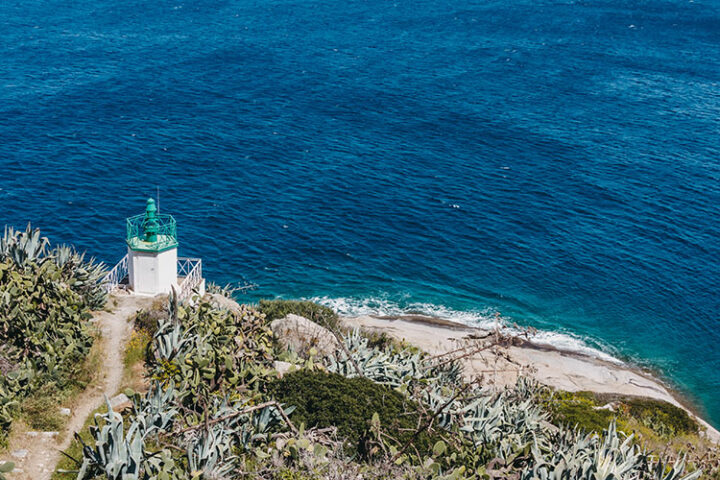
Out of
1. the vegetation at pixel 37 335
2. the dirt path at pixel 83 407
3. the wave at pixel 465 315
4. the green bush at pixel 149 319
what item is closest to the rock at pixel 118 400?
the dirt path at pixel 83 407

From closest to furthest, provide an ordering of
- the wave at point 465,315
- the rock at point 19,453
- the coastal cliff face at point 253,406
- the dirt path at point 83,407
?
the coastal cliff face at point 253,406
the dirt path at point 83,407
the rock at point 19,453
the wave at point 465,315

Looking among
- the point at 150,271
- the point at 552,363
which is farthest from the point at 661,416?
the point at 150,271

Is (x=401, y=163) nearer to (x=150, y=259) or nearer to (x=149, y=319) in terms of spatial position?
(x=150, y=259)

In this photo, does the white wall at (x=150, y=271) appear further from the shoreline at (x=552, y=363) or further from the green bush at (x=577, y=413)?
the green bush at (x=577, y=413)

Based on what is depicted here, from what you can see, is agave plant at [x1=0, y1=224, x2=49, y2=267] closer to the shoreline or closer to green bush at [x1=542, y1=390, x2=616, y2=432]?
green bush at [x1=542, y1=390, x2=616, y2=432]

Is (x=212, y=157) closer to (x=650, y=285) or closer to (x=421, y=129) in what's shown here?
(x=421, y=129)

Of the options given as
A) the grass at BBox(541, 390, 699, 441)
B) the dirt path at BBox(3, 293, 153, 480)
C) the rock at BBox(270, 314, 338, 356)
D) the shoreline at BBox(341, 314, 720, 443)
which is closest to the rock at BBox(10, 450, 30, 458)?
the dirt path at BBox(3, 293, 153, 480)
